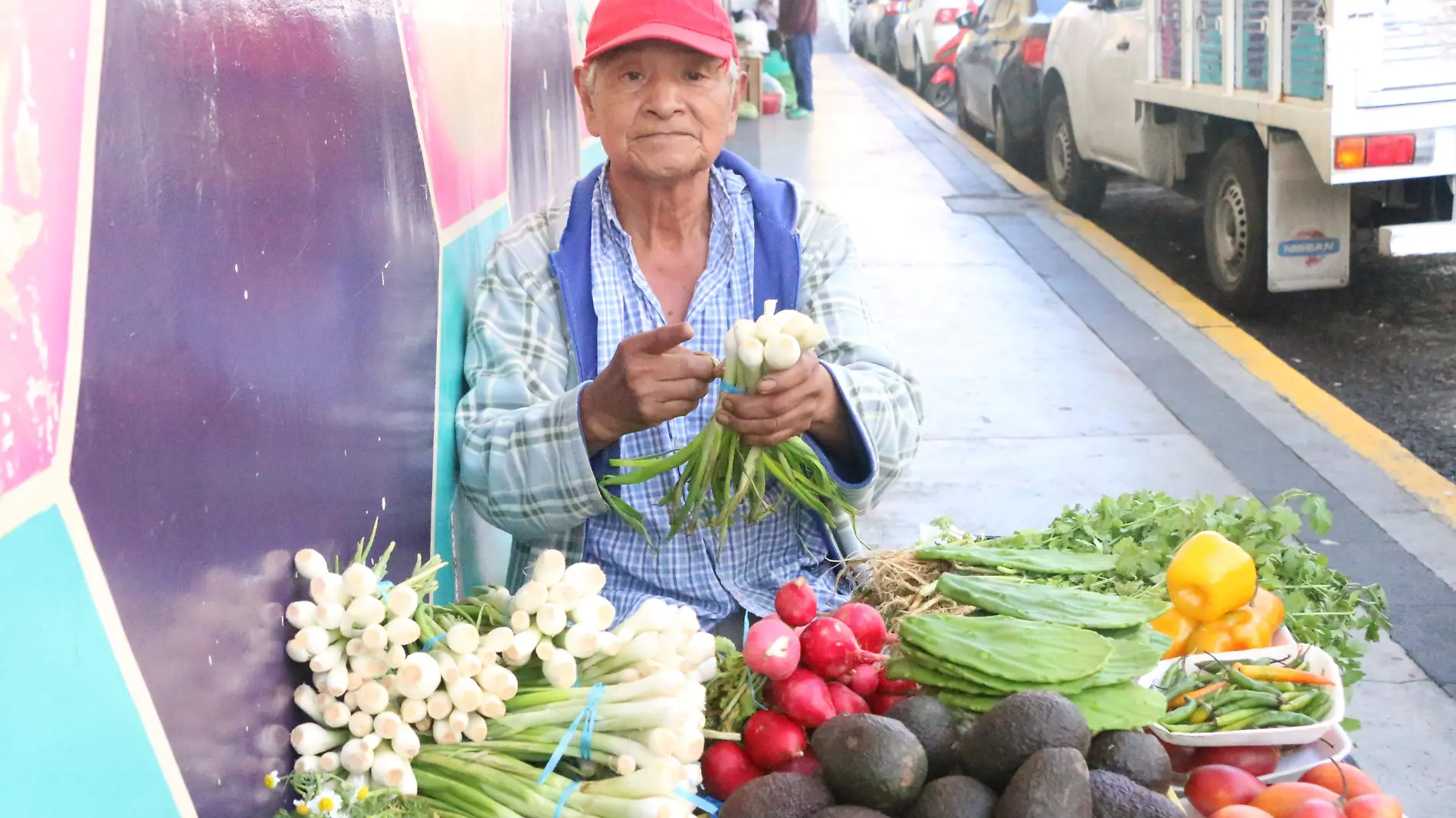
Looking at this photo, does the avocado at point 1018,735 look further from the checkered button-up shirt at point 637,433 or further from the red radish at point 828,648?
the checkered button-up shirt at point 637,433

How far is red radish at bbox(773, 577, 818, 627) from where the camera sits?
2186 mm

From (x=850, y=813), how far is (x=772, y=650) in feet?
1.32

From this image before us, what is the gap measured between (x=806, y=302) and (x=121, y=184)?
1540mm

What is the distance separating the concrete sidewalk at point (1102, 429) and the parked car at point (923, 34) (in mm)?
8458

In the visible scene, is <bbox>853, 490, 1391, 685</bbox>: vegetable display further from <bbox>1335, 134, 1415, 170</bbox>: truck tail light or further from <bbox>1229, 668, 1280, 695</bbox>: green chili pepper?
<bbox>1335, 134, 1415, 170</bbox>: truck tail light

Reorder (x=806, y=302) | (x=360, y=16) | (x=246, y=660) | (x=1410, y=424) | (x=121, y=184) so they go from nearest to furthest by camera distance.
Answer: (x=121, y=184) → (x=246, y=660) → (x=360, y=16) → (x=806, y=302) → (x=1410, y=424)

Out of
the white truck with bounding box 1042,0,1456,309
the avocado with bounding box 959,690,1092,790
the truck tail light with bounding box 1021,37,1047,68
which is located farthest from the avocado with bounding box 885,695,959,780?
the truck tail light with bounding box 1021,37,1047,68

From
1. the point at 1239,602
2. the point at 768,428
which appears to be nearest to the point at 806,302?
the point at 768,428

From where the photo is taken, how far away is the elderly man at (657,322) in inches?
92.8

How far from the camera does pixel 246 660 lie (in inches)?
60.8

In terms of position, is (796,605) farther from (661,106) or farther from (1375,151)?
(1375,151)

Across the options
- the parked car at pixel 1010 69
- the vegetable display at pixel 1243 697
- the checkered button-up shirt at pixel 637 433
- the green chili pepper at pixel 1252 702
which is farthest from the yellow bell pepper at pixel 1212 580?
the parked car at pixel 1010 69

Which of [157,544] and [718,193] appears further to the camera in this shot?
[718,193]

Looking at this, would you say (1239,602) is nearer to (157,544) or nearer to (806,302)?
(806,302)
